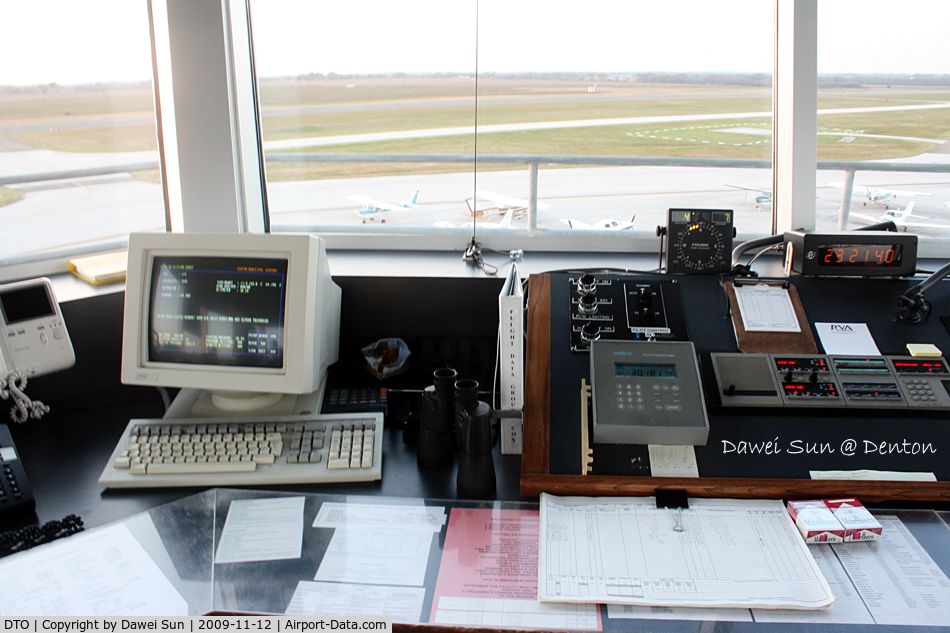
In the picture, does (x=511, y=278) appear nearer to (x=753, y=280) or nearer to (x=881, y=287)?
(x=753, y=280)

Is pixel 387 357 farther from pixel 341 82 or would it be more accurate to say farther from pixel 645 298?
pixel 341 82

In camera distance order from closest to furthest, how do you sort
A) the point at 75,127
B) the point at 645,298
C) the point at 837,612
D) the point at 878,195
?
the point at 837,612 < the point at 645,298 < the point at 75,127 < the point at 878,195

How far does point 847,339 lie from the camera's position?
1446 mm

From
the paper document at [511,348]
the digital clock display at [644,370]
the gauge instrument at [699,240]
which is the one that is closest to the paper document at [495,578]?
the paper document at [511,348]

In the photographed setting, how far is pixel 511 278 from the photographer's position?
1446mm

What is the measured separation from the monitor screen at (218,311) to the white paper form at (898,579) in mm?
1277

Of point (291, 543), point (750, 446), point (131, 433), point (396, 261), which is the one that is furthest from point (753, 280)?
point (131, 433)

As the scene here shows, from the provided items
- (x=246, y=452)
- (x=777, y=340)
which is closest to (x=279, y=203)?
(x=246, y=452)

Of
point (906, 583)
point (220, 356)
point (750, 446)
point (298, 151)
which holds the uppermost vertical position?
point (298, 151)

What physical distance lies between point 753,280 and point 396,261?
1.14 m

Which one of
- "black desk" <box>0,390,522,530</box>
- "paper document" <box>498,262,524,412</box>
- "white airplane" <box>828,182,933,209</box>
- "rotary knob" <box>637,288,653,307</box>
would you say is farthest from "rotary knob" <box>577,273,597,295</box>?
"white airplane" <box>828,182,933,209</box>

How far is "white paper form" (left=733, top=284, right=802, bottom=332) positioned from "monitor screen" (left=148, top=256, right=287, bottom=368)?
1.20 m

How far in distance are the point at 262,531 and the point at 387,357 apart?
27.2 inches

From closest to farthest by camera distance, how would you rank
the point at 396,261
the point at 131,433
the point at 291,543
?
the point at 291,543 → the point at 131,433 → the point at 396,261
